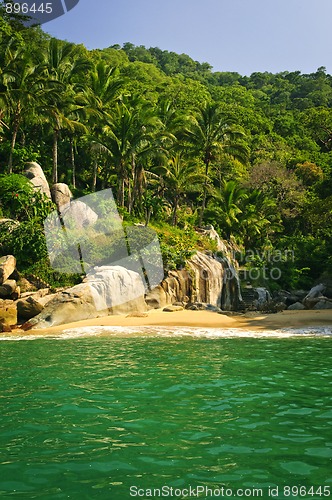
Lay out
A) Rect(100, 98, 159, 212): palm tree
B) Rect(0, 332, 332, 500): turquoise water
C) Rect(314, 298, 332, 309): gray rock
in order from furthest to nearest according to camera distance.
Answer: Rect(100, 98, 159, 212): palm tree < Rect(314, 298, 332, 309): gray rock < Rect(0, 332, 332, 500): turquoise water

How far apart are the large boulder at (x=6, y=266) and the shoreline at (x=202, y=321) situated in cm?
433

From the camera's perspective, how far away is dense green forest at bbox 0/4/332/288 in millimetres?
28562

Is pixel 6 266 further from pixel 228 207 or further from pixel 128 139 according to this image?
pixel 228 207

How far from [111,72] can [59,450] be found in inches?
1483

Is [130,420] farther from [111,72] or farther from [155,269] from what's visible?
[111,72]

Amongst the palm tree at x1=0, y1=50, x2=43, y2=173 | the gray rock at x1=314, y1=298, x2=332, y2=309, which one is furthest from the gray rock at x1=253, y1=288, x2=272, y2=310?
the palm tree at x1=0, y1=50, x2=43, y2=173

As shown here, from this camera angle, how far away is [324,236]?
3959 cm

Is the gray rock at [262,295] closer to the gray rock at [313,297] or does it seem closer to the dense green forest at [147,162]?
the gray rock at [313,297]

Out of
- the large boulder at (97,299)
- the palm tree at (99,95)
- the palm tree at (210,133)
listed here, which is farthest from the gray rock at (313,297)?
the palm tree at (99,95)

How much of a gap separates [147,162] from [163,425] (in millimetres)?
31929

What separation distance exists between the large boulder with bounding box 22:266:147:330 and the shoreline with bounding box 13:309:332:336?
2.05 ft

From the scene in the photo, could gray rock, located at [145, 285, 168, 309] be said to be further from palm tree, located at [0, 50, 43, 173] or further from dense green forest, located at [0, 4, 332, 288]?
palm tree, located at [0, 50, 43, 173]

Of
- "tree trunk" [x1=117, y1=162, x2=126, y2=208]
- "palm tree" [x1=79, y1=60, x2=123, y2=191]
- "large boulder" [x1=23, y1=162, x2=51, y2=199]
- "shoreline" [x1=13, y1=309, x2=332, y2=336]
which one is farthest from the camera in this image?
"palm tree" [x1=79, y1=60, x2=123, y2=191]

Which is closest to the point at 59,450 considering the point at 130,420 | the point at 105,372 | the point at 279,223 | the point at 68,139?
the point at 130,420
